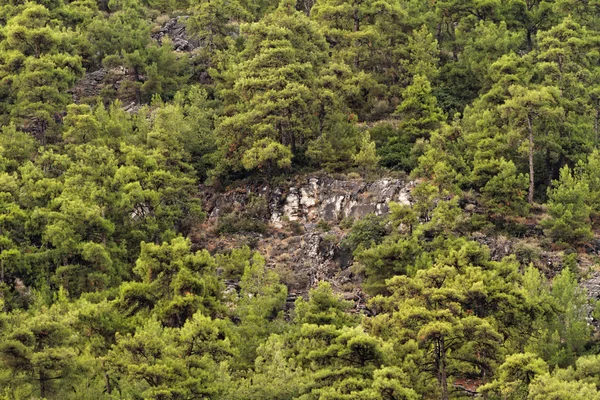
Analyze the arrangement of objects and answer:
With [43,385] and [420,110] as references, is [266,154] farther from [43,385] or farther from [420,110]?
[43,385]

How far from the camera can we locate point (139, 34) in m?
77.2

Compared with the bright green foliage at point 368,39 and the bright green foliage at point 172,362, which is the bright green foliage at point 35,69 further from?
the bright green foliage at point 172,362

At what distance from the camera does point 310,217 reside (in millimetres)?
61375

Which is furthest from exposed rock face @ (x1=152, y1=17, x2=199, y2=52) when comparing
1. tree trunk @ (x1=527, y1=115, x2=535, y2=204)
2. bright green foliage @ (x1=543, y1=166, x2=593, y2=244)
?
bright green foliage @ (x1=543, y1=166, x2=593, y2=244)

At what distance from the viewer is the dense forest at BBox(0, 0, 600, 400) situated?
3966cm

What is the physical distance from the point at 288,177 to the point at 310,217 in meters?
Answer: 3.72

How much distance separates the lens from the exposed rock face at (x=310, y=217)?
184ft

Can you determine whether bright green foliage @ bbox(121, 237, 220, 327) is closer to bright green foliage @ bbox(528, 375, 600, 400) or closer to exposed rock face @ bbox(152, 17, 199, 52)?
bright green foliage @ bbox(528, 375, 600, 400)

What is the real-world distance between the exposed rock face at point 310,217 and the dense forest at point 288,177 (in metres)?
0.98

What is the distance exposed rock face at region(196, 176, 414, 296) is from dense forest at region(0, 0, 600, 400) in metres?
0.98

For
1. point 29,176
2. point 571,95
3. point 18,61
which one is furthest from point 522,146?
point 18,61

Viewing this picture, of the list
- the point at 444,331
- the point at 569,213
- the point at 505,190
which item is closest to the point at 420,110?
the point at 505,190

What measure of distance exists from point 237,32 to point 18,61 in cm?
1977

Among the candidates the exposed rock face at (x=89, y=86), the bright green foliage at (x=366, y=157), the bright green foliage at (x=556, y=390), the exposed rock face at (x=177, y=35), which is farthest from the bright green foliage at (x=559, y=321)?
the exposed rock face at (x=177, y=35)
